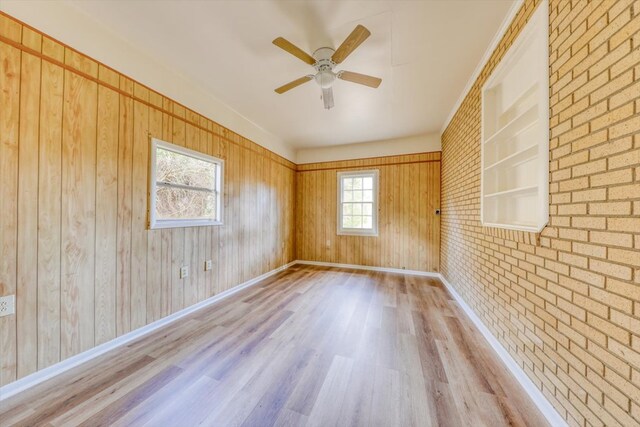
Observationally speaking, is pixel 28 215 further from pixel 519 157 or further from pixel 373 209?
pixel 373 209

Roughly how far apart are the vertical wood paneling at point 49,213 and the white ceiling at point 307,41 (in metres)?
0.71

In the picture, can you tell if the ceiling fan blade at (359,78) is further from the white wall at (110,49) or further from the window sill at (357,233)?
the window sill at (357,233)

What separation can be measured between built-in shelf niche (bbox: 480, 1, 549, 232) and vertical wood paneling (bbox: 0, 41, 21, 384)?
3318mm

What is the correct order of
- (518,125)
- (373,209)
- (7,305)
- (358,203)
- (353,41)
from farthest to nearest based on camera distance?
(358,203) < (373,209) < (518,125) < (353,41) < (7,305)

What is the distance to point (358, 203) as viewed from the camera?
4.89 metres

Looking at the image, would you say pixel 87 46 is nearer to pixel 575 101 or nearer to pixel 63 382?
pixel 63 382

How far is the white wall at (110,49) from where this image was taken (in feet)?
4.94

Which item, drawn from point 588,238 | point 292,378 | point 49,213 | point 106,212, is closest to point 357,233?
point 292,378

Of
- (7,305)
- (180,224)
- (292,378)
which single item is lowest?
(292,378)

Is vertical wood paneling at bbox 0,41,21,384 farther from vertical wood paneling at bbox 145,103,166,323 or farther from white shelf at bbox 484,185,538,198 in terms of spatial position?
white shelf at bbox 484,185,538,198

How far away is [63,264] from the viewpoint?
5.37 ft

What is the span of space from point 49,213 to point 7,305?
2.00 ft

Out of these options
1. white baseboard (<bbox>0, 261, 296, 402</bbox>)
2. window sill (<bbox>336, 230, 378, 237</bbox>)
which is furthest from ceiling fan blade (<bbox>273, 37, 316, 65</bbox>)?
window sill (<bbox>336, 230, 378, 237</bbox>)

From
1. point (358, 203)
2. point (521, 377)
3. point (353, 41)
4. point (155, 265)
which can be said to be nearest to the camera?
point (521, 377)
